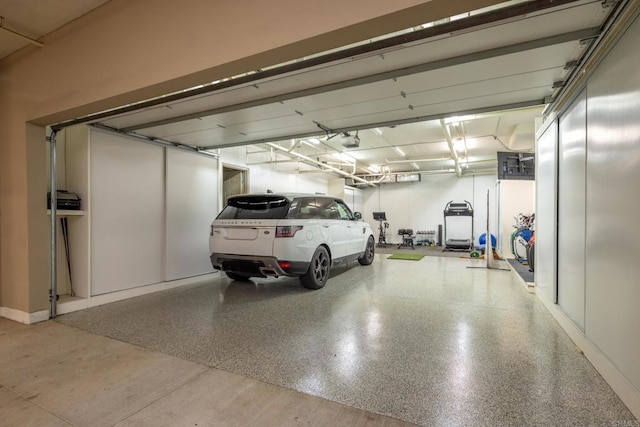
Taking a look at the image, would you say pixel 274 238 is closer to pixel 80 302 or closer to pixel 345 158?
pixel 80 302

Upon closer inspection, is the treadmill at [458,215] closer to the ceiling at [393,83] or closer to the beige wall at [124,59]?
the ceiling at [393,83]

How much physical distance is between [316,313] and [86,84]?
3277 millimetres

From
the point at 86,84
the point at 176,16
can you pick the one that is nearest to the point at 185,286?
the point at 86,84

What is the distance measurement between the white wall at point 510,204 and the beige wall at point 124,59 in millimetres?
7568

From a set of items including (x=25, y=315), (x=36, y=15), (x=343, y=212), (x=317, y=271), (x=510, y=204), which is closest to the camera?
(x=36, y=15)

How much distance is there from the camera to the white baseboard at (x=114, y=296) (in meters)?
3.68

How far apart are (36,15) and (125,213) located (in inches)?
97.3

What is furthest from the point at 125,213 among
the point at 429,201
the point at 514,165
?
the point at 429,201

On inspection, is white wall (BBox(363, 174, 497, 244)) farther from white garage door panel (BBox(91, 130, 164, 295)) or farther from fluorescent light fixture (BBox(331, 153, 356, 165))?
white garage door panel (BBox(91, 130, 164, 295))

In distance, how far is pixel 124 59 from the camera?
2428mm

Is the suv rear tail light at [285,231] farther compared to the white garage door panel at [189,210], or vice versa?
the white garage door panel at [189,210]

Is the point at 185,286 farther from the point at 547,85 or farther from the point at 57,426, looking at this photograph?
the point at 547,85

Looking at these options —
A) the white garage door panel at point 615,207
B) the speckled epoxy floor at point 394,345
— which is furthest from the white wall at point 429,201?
the white garage door panel at point 615,207

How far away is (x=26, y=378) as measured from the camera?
6.97 ft
